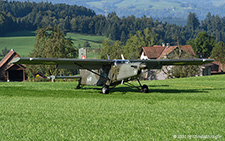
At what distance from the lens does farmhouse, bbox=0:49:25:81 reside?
78.3 meters

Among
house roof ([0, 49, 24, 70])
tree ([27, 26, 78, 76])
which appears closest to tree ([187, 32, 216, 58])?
tree ([27, 26, 78, 76])

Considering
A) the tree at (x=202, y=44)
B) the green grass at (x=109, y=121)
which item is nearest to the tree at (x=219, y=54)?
the tree at (x=202, y=44)

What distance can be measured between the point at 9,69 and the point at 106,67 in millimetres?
64346

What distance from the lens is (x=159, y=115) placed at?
1132 cm

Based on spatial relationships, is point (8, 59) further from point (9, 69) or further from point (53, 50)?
point (53, 50)

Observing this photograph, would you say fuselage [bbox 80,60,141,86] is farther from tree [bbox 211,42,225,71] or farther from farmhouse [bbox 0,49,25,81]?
tree [bbox 211,42,225,71]

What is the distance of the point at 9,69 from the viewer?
79500 millimetres

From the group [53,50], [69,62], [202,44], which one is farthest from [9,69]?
[202,44]

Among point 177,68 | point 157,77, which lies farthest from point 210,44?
point 177,68

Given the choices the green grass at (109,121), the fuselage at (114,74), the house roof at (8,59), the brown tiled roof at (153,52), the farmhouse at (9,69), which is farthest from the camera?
the brown tiled roof at (153,52)

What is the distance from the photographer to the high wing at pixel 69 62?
18.3 metres

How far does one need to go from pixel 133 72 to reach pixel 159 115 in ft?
23.5

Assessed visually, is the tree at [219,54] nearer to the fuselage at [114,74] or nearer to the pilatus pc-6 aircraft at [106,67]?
the pilatus pc-6 aircraft at [106,67]

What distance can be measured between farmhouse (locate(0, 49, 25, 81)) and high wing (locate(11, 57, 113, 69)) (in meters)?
59.1
